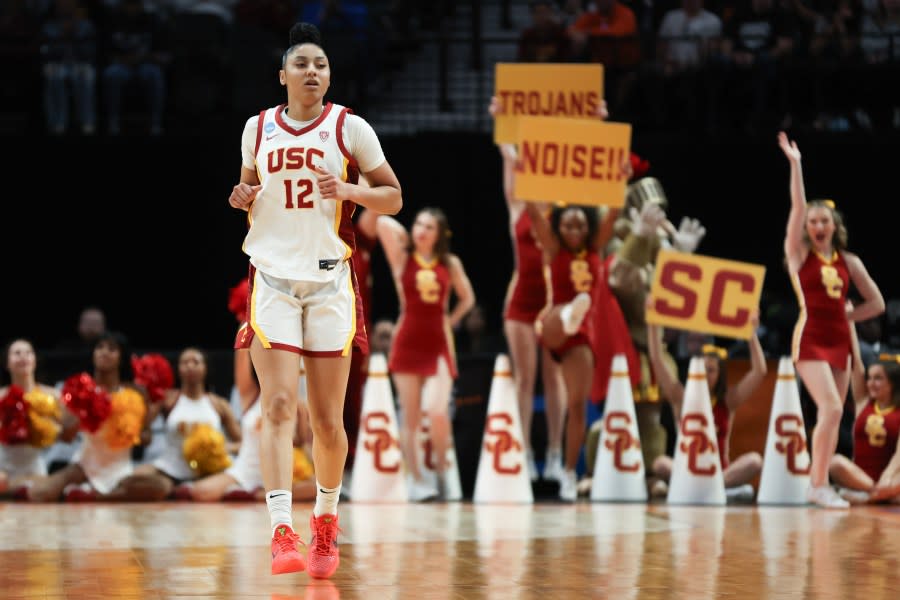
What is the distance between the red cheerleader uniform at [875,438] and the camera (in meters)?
8.84

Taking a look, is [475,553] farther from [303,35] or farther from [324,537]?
[303,35]

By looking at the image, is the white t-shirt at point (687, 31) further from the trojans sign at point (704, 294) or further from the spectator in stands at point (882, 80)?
the trojans sign at point (704, 294)

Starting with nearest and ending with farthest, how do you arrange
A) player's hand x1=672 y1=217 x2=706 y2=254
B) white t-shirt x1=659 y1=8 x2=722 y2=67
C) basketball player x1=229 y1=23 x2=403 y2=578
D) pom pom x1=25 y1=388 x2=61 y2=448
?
basketball player x1=229 y1=23 x2=403 y2=578 → pom pom x1=25 y1=388 x2=61 y2=448 → player's hand x1=672 y1=217 x2=706 y2=254 → white t-shirt x1=659 y1=8 x2=722 y2=67

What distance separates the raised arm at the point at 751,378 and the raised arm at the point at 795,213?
62cm

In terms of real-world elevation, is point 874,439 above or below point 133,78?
below

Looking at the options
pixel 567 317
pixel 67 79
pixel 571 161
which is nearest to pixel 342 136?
pixel 567 317

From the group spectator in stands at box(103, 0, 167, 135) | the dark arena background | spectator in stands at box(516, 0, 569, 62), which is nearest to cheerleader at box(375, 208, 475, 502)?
the dark arena background

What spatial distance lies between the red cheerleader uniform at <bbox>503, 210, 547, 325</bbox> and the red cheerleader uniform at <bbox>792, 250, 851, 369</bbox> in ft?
5.71

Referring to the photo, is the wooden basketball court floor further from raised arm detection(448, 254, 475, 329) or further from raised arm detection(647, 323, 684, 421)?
raised arm detection(448, 254, 475, 329)

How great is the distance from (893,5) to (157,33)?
6376mm

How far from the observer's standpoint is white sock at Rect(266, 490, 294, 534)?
17.0ft

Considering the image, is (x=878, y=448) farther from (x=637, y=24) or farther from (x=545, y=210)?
(x=637, y=24)

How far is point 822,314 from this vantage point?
8.66 meters

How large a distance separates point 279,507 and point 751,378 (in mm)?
4859
